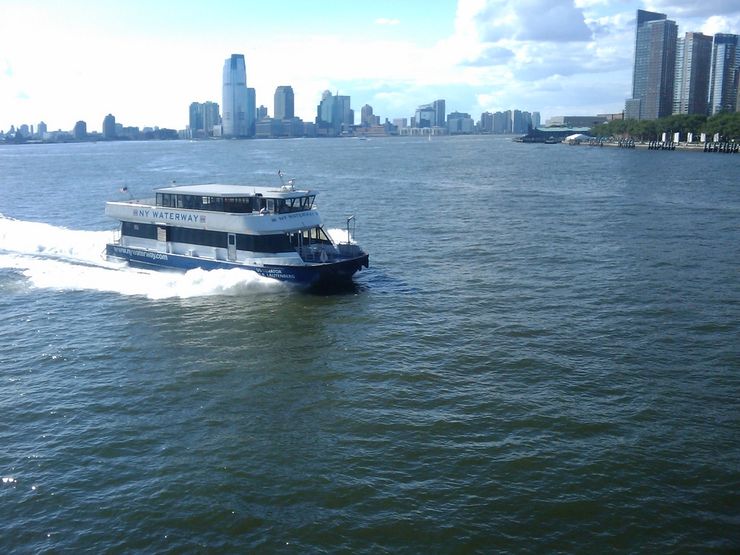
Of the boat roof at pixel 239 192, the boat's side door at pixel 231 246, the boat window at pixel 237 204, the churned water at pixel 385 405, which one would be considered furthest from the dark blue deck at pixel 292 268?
the boat roof at pixel 239 192

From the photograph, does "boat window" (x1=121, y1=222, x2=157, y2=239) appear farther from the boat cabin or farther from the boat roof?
the boat roof

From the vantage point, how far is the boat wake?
127 feet

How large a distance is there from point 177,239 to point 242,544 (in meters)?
Result: 28.2

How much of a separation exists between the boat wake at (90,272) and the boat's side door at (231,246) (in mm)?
1035

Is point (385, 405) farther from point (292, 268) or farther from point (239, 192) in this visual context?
point (239, 192)

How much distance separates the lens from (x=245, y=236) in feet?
129

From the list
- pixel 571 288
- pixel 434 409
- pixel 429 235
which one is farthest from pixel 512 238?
pixel 434 409

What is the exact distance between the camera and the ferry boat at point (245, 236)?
38562 mm

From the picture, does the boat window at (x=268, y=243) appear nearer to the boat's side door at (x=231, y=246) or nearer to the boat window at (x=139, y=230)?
the boat's side door at (x=231, y=246)

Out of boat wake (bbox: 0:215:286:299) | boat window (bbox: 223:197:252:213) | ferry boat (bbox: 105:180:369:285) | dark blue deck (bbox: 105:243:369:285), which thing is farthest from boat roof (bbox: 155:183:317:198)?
boat wake (bbox: 0:215:286:299)

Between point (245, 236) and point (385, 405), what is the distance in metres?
18.3

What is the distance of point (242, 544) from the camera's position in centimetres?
1670

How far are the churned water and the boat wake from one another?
0.66 ft

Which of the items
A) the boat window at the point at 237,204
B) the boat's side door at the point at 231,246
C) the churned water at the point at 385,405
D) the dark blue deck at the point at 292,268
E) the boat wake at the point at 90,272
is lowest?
the churned water at the point at 385,405
